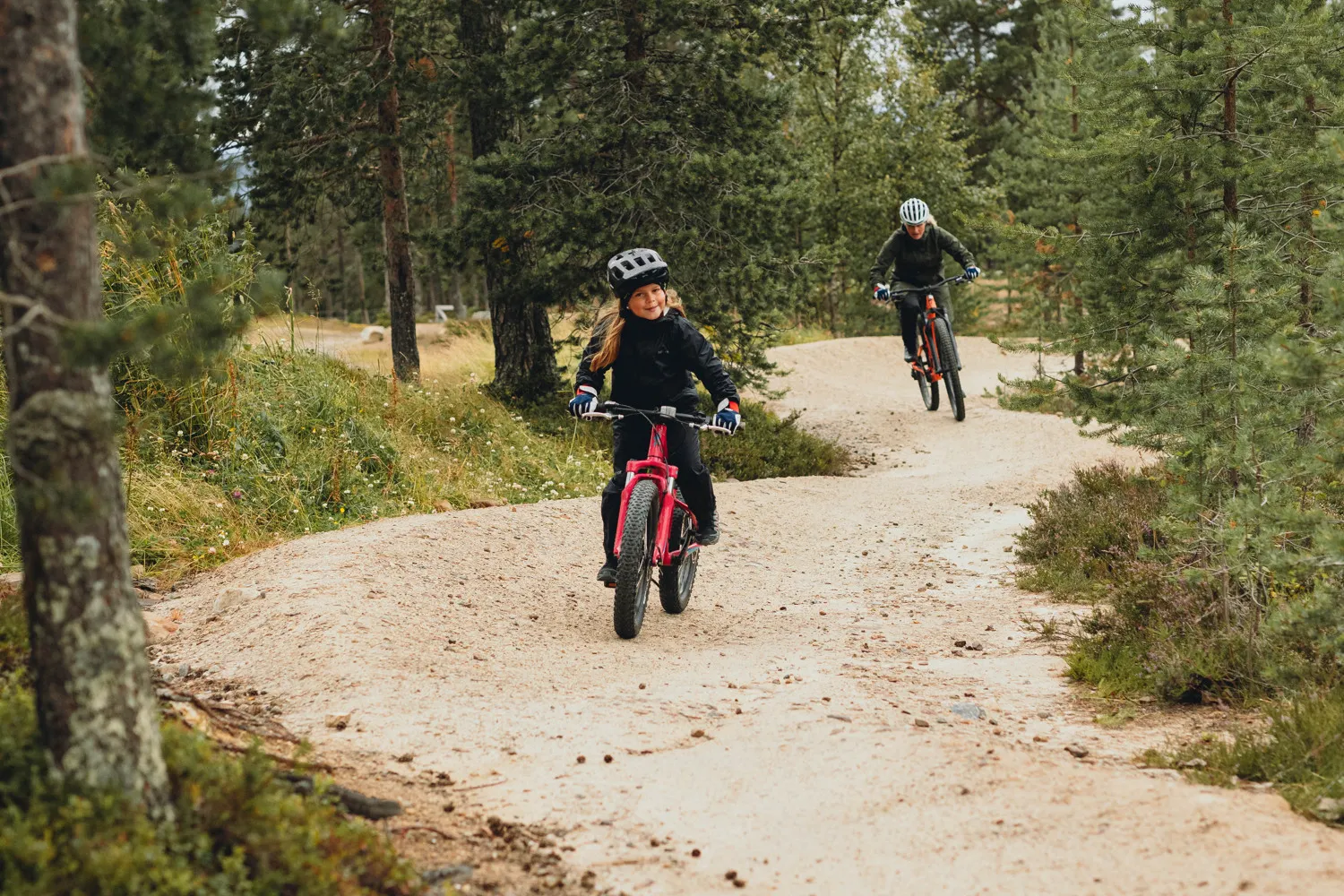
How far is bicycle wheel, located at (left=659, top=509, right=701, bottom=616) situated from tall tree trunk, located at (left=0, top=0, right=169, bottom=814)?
13.6ft

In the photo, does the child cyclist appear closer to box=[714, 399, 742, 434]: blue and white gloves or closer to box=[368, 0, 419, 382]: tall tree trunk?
box=[714, 399, 742, 434]: blue and white gloves

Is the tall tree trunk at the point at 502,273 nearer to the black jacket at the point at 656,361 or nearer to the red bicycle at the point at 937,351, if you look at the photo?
the red bicycle at the point at 937,351

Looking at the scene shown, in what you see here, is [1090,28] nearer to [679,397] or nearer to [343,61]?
[679,397]

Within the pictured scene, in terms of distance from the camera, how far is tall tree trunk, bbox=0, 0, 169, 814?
9.03ft

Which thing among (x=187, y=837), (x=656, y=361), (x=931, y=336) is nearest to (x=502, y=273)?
(x=931, y=336)

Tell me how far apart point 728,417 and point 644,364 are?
70 cm

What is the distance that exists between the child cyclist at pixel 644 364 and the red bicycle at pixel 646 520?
9 cm

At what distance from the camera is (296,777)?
3.89 meters

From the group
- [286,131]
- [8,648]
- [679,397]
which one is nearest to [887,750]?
[679,397]

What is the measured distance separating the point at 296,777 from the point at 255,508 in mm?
5438

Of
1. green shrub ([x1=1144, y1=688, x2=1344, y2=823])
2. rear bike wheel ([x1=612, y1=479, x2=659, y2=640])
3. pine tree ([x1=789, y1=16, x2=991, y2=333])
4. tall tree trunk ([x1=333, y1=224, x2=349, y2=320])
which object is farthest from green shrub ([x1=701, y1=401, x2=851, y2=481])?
tall tree trunk ([x1=333, y1=224, x2=349, y2=320])

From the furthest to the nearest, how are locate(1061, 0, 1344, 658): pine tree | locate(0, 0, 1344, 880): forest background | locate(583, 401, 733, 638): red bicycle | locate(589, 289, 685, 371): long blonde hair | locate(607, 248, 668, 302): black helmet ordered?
locate(589, 289, 685, 371): long blonde hair → locate(607, 248, 668, 302): black helmet → locate(583, 401, 733, 638): red bicycle → locate(1061, 0, 1344, 658): pine tree → locate(0, 0, 1344, 880): forest background

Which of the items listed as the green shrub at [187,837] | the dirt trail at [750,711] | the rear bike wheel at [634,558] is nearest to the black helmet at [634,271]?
the rear bike wheel at [634,558]

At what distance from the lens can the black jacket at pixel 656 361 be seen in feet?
22.1
